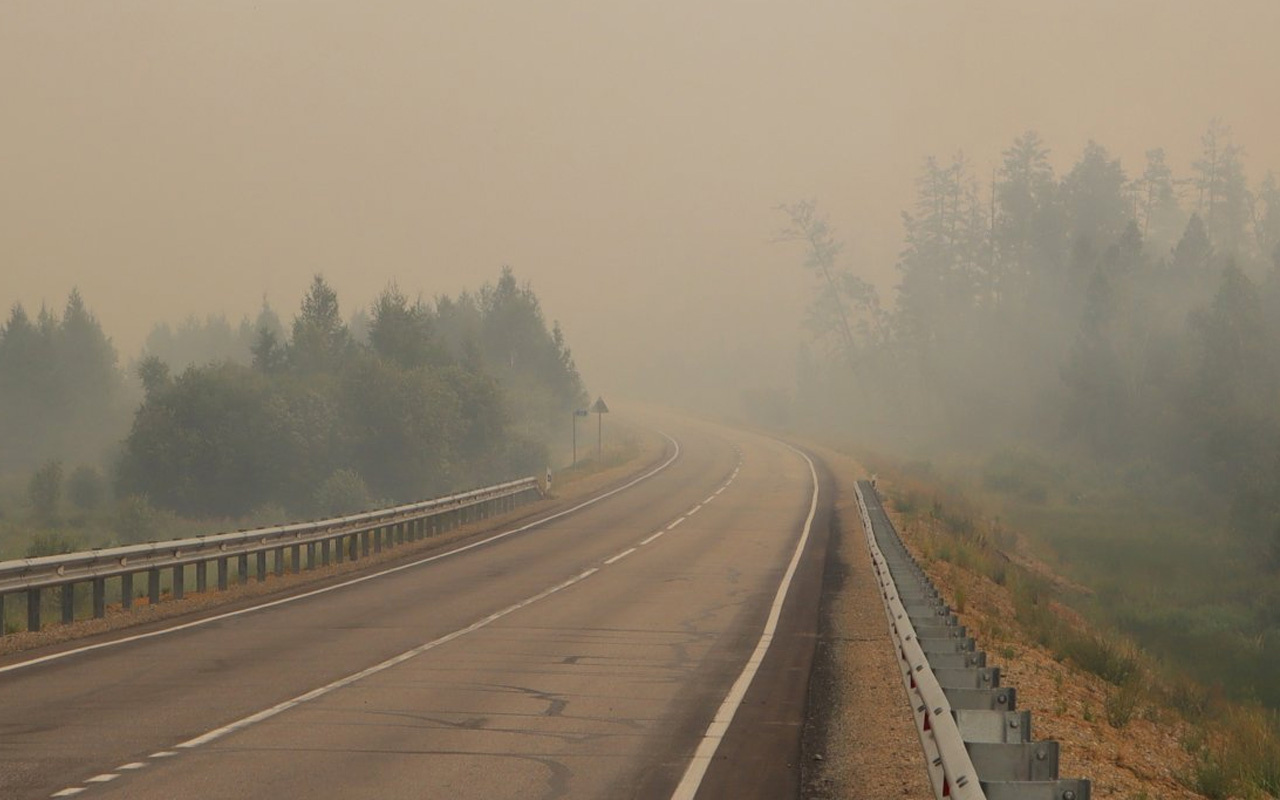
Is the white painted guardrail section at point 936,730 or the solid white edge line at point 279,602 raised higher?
the white painted guardrail section at point 936,730

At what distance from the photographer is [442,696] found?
475 inches

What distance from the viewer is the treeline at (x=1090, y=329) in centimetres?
6066

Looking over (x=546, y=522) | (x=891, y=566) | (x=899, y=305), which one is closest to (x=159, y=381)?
(x=546, y=522)

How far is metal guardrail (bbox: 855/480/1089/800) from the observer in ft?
18.3

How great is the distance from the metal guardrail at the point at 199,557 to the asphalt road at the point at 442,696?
74.4 inches

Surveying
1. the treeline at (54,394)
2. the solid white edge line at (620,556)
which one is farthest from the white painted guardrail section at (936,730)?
the treeline at (54,394)

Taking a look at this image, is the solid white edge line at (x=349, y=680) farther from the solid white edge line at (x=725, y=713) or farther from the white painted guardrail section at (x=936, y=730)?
the white painted guardrail section at (x=936, y=730)

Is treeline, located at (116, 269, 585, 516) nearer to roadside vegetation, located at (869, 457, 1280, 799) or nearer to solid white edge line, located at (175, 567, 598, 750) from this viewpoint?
roadside vegetation, located at (869, 457, 1280, 799)

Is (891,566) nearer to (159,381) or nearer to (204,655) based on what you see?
(204,655)

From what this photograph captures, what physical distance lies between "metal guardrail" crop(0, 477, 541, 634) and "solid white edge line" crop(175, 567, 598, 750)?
493 cm

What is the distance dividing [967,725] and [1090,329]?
72351mm

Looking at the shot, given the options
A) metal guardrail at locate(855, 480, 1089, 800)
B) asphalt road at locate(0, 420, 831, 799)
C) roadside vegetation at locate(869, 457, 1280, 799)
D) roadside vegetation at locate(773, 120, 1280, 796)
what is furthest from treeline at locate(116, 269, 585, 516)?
metal guardrail at locate(855, 480, 1089, 800)

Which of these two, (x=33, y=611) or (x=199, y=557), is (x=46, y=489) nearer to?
(x=199, y=557)

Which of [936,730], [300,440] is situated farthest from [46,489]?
[936,730]
